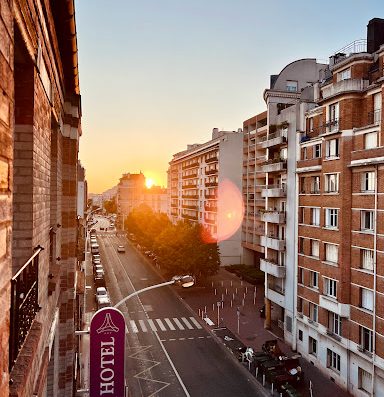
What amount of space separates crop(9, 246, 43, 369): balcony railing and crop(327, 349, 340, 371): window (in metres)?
26.9

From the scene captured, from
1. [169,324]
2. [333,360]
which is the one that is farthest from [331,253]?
[169,324]

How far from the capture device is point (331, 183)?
28.6m

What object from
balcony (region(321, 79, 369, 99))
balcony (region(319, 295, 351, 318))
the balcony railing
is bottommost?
balcony (region(319, 295, 351, 318))

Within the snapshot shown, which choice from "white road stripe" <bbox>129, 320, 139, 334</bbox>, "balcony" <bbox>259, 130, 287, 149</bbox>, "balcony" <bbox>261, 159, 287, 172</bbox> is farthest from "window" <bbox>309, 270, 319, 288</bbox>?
"white road stripe" <bbox>129, 320, 139, 334</bbox>

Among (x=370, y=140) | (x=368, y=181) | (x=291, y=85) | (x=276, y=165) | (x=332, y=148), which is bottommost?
(x=368, y=181)

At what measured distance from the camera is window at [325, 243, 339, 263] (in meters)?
27.8

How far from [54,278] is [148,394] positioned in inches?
763

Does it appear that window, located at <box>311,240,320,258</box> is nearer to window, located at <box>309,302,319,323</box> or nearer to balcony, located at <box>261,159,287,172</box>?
window, located at <box>309,302,319,323</box>

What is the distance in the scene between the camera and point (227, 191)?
65.1 m

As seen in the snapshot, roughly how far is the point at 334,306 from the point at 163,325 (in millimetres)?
17068

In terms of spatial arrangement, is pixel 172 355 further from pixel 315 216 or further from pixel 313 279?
pixel 315 216

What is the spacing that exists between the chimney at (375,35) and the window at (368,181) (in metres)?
11.0

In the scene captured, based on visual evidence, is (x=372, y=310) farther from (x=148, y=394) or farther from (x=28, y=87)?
(x=28, y=87)

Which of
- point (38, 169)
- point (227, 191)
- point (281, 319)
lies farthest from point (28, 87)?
point (227, 191)
